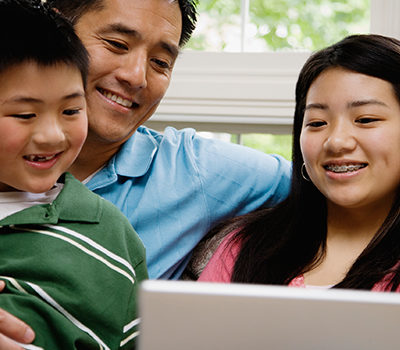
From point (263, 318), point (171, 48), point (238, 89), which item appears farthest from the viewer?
point (238, 89)

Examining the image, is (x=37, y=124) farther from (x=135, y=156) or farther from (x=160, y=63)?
(x=160, y=63)

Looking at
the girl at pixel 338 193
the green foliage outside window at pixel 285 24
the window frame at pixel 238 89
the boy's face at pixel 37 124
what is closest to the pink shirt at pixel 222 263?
the girl at pixel 338 193

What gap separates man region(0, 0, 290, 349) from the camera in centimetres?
163

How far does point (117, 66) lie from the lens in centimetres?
167

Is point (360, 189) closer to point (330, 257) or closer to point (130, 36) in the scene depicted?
point (330, 257)

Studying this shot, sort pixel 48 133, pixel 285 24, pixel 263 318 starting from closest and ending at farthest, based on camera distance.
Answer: pixel 263 318 < pixel 48 133 < pixel 285 24

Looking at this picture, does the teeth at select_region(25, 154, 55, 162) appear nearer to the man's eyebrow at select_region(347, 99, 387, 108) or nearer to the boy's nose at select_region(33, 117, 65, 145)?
the boy's nose at select_region(33, 117, 65, 145)

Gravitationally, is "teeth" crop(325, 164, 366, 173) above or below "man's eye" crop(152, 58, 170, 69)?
below

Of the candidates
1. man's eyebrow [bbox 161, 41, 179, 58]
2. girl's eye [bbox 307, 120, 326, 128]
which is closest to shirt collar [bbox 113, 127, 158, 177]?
man's eyebrow [bbox 161, 41, 179, 58]

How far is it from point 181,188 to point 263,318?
1.01 metres

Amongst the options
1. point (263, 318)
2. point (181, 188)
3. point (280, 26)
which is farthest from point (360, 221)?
point (280, 26)

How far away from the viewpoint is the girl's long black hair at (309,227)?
4.65ft

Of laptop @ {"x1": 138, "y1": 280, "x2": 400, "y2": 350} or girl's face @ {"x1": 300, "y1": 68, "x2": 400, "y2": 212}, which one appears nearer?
laptop @ {"x1": 138, "y1": 280, "x2": 400, "y2": 350}

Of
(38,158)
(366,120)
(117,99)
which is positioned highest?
(117,99)
